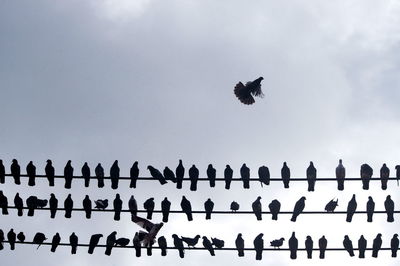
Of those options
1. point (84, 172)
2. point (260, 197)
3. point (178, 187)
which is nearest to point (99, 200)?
point (84, 172)

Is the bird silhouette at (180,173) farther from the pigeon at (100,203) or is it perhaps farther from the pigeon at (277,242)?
the pigeon at (277,242)

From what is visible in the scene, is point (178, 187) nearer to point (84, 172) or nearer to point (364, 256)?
point (84, 172)

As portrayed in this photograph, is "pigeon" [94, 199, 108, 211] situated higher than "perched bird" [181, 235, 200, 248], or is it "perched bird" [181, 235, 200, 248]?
"pigeon" [94, 199, 108, 211]

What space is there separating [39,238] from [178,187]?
4155 mm

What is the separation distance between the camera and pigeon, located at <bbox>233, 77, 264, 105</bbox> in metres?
18.6

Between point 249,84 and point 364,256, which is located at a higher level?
point 249,84

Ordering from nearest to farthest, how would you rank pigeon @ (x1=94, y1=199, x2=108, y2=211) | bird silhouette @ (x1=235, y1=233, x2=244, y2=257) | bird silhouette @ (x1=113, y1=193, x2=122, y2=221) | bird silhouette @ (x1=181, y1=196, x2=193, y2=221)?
bird silhouette @ (x1=113, y1=193, x2=122, y2=221) < bird silhouette @ (x1=181, y1=196, x2=193, y2=221) < pigeon @ (x1=94, y1=199, x2=108, y2=211) < bird silhouette @ (x1=235, y1=233, x2=244, y2=257)

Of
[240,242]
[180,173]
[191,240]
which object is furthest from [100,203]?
[240,242]

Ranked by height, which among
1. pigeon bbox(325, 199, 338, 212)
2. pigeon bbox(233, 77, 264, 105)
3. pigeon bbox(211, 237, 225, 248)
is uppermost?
pigeon bbox(233, 77, 264, 105)

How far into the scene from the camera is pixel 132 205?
20406mm

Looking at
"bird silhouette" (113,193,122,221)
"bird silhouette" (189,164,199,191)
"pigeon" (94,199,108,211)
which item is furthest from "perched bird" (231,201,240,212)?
"pigeon" (94,199,108,211)

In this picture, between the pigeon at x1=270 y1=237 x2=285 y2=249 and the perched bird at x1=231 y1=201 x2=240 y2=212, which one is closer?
the perched bird at x1=231 y1=201 x2=240 y2=212

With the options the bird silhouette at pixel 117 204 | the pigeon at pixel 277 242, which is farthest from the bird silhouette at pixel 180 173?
the pigeon at pixel 277 242

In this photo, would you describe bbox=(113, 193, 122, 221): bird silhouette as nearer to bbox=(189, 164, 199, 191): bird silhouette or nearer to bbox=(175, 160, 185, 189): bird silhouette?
bbox=(175, 160, 185, 189): bird silhouette
